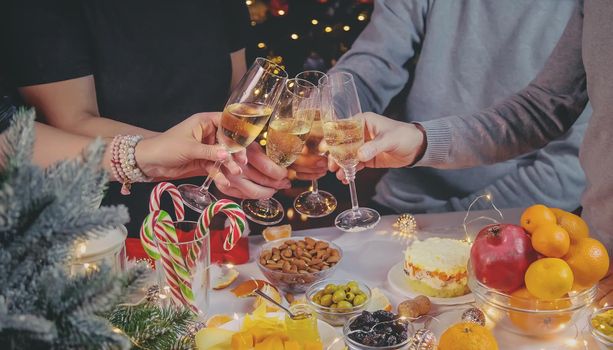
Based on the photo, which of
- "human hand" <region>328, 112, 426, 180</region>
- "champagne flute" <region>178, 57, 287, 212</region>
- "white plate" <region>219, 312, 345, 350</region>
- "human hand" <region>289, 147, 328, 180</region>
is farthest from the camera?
"human hand" <region>289, 147, 328, 180</region>

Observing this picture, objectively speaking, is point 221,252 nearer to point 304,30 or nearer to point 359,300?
point 359,300

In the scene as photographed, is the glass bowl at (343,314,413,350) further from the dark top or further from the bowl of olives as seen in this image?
the dark top

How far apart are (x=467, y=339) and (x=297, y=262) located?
558 mm

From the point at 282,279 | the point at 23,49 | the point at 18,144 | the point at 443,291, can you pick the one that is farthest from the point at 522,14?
the point at 18,144

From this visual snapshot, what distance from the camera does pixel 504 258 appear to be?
4.67 ft

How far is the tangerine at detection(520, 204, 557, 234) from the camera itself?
147 centimetres

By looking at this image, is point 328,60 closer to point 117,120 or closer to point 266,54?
point 266,54

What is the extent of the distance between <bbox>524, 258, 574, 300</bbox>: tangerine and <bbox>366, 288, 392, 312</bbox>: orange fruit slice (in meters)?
0.38

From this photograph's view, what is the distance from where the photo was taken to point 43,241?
25.8 inches

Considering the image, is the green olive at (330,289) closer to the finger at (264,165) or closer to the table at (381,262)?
the table at (381,262)

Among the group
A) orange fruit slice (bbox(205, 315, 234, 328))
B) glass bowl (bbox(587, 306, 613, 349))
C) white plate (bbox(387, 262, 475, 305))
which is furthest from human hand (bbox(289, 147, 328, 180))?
glass bowl (bbox(587, 306, 613, 349))

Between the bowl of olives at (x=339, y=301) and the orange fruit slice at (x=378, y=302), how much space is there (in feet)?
0.16

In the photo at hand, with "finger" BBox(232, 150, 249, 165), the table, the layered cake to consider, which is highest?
"finger" BBox(232, 150, 249, 165)

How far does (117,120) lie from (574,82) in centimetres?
169
